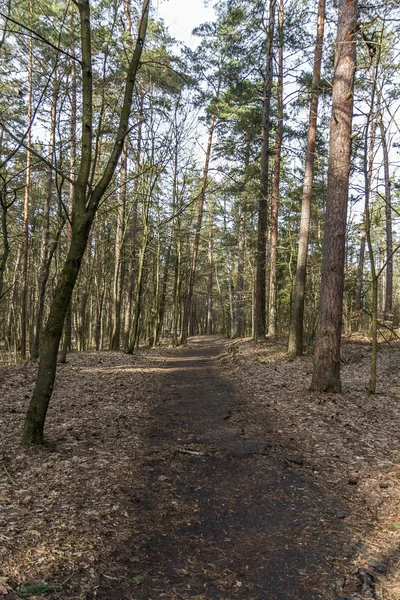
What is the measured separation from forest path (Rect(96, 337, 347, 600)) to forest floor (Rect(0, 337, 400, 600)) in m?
0.01

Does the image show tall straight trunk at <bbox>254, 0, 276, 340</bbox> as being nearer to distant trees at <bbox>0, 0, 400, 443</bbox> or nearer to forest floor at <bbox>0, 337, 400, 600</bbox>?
distant trees at <bbox>0, 0, 400, 443</bbox>

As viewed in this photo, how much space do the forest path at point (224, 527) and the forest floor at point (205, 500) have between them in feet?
0.05

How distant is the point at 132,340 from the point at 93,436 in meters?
10.5

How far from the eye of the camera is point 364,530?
3404mm

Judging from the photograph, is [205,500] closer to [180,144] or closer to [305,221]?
[305,221]

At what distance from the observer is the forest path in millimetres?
2691

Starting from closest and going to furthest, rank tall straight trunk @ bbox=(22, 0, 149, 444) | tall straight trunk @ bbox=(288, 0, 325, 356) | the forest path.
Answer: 1. the forest path
2. tall straight trunk @ bbox=(22, 0, 149, 444)
3. tall straight trunk @ bbox=(288, 0, 325, 356)

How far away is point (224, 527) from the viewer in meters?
3.43

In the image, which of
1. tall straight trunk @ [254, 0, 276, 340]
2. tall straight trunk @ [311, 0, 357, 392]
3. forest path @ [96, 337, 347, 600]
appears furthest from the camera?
tall straight trunk @ [254, 0, 276, 340]

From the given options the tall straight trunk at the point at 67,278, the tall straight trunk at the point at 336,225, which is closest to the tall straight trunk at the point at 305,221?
the tall straight trunk at the point at 336,225

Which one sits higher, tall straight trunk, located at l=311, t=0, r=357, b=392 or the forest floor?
tall straight trunk, located at l=311, t=0, r=357, b=392

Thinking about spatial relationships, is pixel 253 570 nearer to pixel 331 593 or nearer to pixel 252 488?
pixel 331 593

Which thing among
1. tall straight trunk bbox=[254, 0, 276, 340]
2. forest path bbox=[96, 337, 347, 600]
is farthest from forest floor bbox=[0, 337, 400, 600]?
tall straight trunk bbox=[254, 0, 276, 340]

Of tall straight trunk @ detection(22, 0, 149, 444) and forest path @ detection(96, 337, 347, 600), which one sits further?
tall straight trunk @ detection(22, 0, 149, 444)
